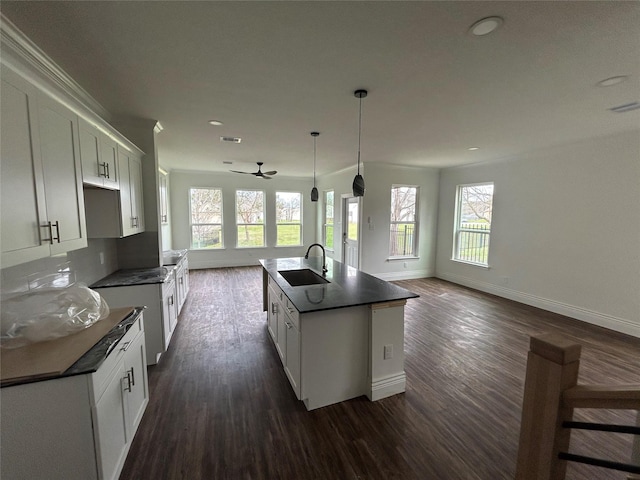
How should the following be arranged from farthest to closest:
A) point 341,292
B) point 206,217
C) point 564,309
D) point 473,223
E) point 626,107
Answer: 1. point 206,217
2. point 473,223
3. point 564,309
4. point 626,107
5. point 341,292

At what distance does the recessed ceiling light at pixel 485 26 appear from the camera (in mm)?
1503

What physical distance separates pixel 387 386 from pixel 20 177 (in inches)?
110

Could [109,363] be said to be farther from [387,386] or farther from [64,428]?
[387,386]

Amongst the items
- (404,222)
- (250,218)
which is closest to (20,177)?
(404,222)

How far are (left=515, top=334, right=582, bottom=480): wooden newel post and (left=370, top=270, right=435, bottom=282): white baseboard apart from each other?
5142 mm

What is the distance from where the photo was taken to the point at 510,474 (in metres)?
1.63

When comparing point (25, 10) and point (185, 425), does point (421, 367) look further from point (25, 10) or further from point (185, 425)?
point (25, 10)

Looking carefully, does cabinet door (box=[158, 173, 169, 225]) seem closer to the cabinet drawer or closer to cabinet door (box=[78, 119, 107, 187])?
cabinet door (box=[78, 119, 107, 187])

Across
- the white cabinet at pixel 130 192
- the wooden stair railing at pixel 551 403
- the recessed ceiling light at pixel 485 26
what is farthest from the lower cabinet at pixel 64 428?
the recessed ceiling light at pixel 485 26

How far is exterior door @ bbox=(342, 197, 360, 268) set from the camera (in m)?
6.01

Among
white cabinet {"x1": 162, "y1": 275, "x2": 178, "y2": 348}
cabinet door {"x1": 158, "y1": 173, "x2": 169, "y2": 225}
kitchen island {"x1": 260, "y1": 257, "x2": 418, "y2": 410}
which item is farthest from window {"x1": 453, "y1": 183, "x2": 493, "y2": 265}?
cabinet door {"x1": 158, "y1": 173, "x2": 169, "y2": 225}

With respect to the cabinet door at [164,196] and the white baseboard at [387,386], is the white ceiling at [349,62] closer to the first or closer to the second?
the white baseboard at [387,386]

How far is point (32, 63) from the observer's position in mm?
1417

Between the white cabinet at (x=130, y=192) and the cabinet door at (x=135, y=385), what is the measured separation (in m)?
1.24
